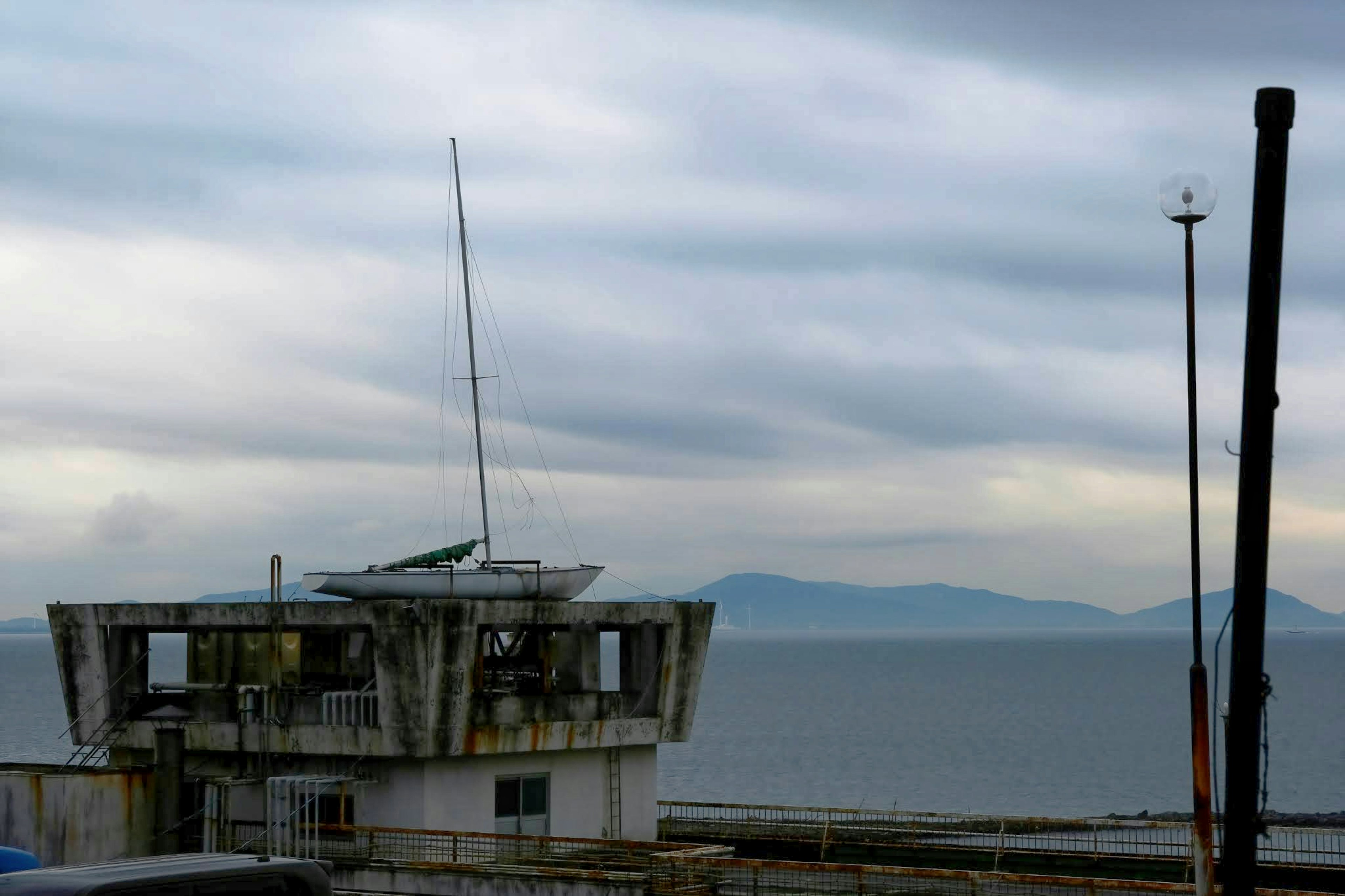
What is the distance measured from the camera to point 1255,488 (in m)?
13.3

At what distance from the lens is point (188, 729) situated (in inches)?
1446

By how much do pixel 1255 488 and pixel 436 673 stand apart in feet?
74.6

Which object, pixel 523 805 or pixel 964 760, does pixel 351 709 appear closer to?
pixel 523 805

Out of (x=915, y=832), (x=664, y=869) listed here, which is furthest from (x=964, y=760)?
(x=664, y=869)

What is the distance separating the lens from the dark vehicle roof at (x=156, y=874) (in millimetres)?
13891

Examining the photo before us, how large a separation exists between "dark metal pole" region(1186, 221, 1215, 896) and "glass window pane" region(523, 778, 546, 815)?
20.6 m

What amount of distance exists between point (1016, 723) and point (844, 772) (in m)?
58.5

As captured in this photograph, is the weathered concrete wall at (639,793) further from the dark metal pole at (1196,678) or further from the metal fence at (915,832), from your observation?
the dark metal pole at (1196,678)

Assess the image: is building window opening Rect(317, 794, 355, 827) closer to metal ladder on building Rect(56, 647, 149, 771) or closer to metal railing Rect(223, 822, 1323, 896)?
metal railing Rect(223, 822, 1323, 896)

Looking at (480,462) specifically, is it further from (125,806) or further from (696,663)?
(125,806)

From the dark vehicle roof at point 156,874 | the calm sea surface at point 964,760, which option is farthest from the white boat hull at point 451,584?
the calm sea surface at point 964,760

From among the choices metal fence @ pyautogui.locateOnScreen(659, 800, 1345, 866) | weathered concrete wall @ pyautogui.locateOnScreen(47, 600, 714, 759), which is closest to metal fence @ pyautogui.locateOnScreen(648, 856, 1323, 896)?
metal fence @ pyautogui.locateOnScreen(659, 800, 1345, 866)

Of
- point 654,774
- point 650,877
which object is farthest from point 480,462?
point 650,877

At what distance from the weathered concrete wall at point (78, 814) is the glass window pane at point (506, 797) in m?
7.21
